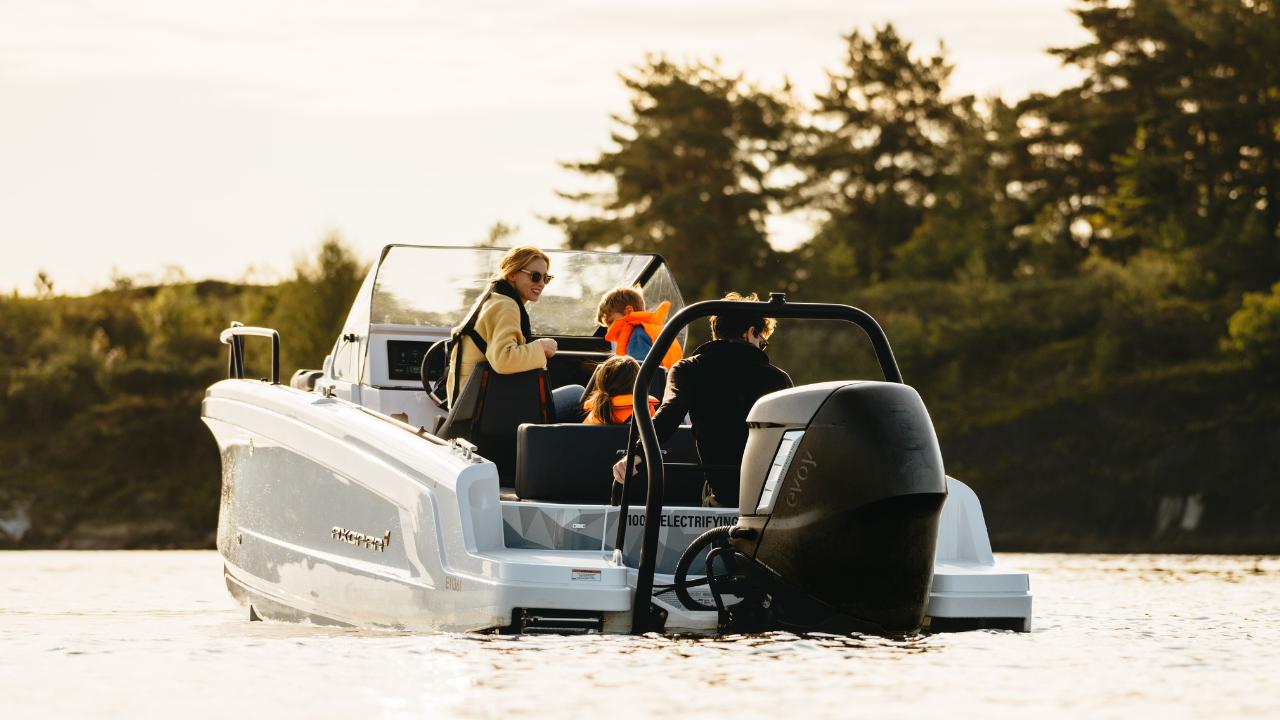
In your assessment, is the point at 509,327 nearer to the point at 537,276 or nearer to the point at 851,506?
Answer: the point at 537,276

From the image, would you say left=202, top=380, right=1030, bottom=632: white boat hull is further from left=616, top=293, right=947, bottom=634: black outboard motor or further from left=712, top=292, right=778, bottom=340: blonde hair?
left=712, top=292, right=778, bottom=340: blonde hair

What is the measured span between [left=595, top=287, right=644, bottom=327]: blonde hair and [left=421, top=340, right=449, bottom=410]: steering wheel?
0.76 meters

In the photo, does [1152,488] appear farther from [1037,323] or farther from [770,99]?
[770,99]

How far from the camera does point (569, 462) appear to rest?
7469mm

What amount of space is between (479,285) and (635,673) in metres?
3.88

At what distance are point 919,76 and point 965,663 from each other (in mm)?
44367

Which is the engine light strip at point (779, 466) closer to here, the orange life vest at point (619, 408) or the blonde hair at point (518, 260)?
the orange life vest at point (619, 408)

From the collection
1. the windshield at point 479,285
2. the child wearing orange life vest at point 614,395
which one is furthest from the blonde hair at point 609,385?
the windshield at point 479,285

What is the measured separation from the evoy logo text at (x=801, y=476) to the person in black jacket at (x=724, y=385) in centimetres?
74

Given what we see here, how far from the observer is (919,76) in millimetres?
50062

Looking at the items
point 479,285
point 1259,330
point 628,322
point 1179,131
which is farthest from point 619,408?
point 1179,131

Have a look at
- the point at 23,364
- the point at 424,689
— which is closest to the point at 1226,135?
the point at 23,364

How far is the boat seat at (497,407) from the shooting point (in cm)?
803

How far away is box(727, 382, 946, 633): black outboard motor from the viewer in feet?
21.4
